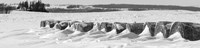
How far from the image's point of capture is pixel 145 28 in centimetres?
1006

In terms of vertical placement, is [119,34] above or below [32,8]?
above

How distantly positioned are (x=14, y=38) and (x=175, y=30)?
5.20 metres

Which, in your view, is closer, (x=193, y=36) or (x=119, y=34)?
(x=193, y=36)

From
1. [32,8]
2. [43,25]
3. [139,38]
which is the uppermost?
[139,38]

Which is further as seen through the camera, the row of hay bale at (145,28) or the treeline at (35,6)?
the treeline at (35,6)

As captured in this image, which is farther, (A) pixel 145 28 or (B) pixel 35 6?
(B) pixel 35 6

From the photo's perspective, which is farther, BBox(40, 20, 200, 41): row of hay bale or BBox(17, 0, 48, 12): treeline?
BBox(17, 0, 48, 12): treeline

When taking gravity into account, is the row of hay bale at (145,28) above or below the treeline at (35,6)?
above

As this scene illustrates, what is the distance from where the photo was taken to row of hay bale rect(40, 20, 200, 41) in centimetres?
895

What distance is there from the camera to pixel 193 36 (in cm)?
898

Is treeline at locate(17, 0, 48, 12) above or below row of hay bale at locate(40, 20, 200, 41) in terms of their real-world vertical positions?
below

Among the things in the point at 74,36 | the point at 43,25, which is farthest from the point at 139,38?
the point at 43,25

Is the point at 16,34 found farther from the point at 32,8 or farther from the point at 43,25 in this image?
the point at 32,8

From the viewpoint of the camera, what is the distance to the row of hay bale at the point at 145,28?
352 inches
